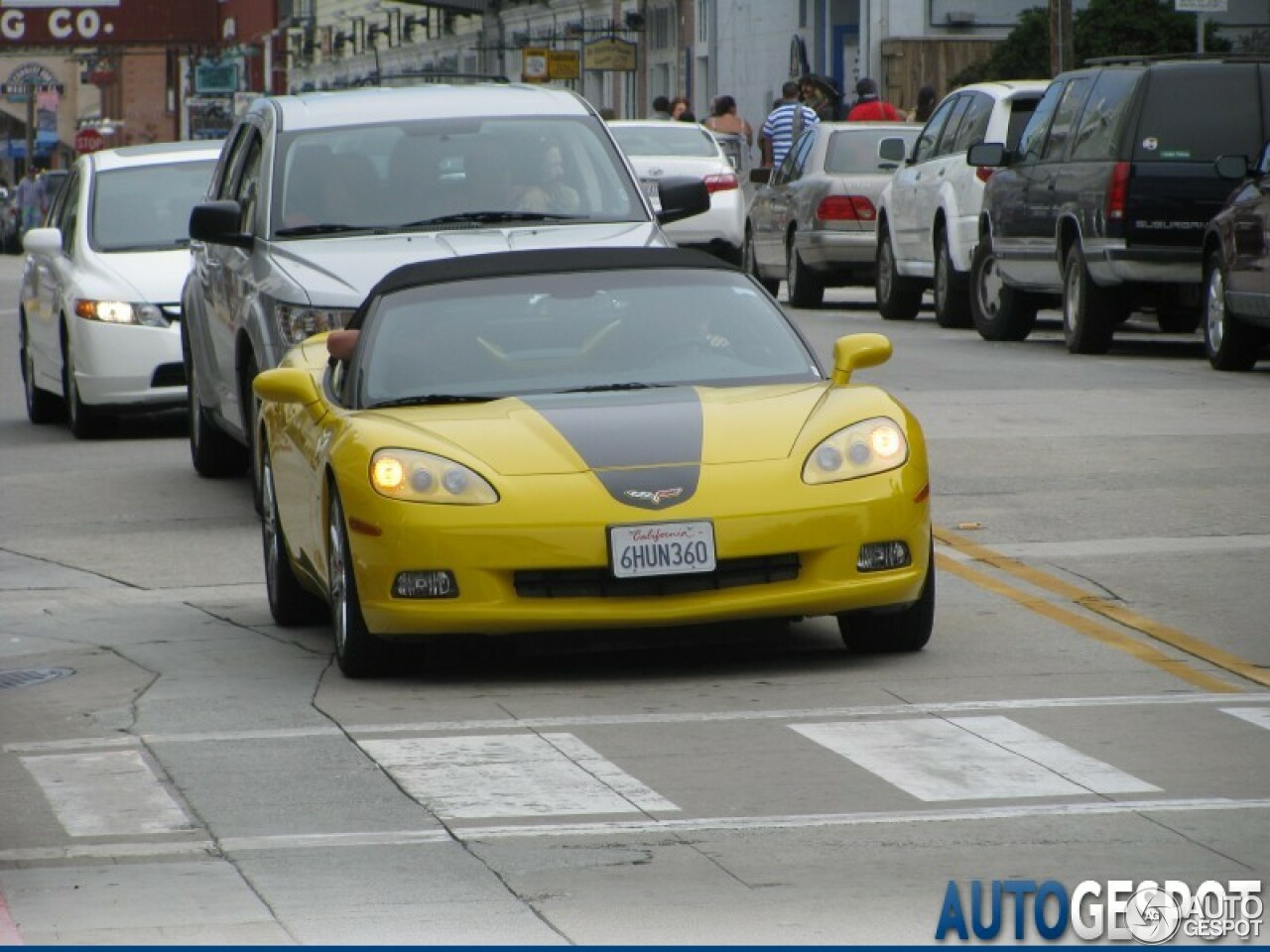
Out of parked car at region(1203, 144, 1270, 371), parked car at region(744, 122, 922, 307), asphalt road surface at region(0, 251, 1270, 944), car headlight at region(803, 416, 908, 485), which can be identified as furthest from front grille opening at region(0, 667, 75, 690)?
parked car at region(744, 122, 922, 307)

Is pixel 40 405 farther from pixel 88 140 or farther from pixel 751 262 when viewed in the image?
pixel 88 140

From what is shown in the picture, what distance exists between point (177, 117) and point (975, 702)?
94.5m

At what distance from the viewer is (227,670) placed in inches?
384

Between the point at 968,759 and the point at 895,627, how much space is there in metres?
1.80

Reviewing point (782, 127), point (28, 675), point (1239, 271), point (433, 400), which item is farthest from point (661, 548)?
point (782, 127)

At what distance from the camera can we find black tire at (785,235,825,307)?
28141 mm

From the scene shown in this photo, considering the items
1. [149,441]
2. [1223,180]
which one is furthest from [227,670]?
[1223,180]

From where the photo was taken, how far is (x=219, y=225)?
45.4 ft

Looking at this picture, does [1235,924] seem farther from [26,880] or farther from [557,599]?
[557,599]

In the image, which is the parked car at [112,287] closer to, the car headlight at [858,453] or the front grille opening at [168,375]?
the front grille opening at [168,375]

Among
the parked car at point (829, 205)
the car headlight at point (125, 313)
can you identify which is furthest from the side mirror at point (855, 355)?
the parked car at point (829, 205)

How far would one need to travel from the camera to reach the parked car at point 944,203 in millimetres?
24203

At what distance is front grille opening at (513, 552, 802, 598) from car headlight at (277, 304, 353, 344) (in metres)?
3.99

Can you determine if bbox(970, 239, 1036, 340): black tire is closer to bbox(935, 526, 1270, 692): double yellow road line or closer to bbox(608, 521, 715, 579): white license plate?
bbox(935, 526, 1270, 692): double yellow road line
